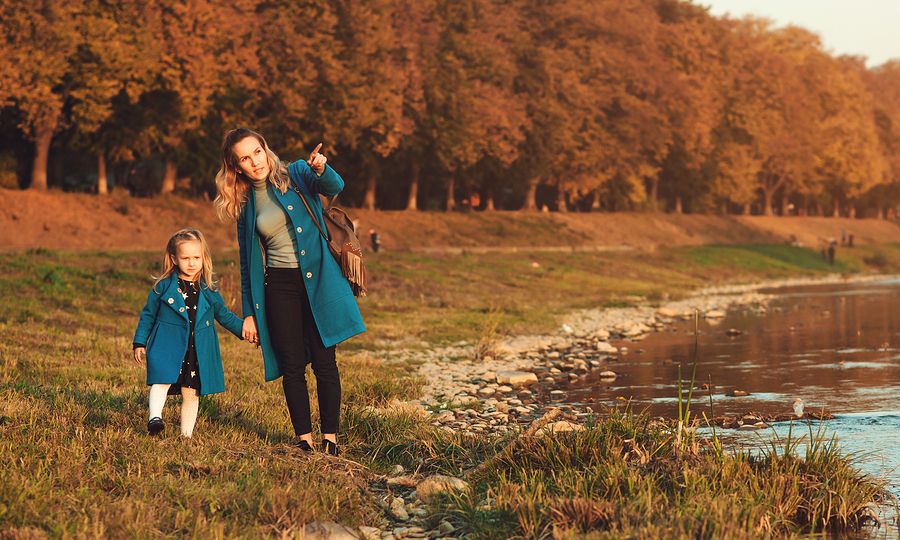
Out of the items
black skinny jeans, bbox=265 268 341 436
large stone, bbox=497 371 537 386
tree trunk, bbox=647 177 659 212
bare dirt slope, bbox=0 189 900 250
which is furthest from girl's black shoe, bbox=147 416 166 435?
tree trunk, bbox=647 177 659 212

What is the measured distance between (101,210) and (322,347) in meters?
32.5

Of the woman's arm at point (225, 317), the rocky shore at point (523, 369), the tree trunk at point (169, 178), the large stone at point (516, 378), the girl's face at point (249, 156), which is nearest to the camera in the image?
the girl's face at point (249, 156)

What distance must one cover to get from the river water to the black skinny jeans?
3316 millimetres

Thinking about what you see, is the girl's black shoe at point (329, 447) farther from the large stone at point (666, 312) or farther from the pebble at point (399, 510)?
the large stone at point (666, 312)

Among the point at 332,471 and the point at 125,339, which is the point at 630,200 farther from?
the point at 332,471

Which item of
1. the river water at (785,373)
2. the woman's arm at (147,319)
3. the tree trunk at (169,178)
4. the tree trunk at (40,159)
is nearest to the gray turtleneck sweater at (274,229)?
the woman's arm at (147,319)

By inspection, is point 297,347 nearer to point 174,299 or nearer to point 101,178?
point 174,299

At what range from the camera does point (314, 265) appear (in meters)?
8.06

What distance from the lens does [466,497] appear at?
23.0 ft

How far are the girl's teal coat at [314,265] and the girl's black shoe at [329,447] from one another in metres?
0.61

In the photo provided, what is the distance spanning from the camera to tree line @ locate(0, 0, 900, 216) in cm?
3584

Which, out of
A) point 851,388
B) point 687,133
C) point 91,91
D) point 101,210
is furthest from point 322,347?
point 687,133

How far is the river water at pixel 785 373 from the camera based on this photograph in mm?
10523

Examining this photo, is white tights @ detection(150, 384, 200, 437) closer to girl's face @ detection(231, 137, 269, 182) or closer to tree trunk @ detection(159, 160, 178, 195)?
girl's face @ detection(231, 137, 269, 182)
